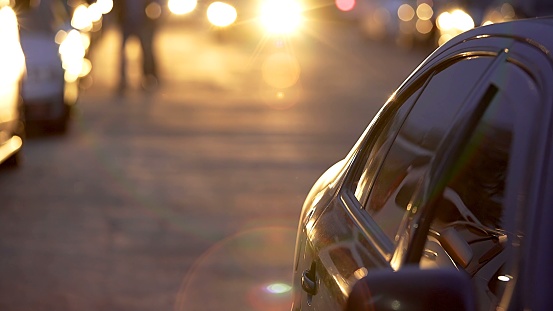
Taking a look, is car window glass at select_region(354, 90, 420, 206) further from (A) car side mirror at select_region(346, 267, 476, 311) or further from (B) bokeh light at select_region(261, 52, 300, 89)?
(B) bokeh light at select_region(261, 52, 300, 89)

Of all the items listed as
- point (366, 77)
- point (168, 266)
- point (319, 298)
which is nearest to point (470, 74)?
point (319, 298)

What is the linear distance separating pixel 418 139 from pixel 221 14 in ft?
109

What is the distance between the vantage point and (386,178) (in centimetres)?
375

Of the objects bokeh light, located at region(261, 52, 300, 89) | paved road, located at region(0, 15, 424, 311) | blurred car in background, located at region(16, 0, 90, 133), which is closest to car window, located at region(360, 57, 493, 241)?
Result: paved road, located at region(0, 15, 424, 311)

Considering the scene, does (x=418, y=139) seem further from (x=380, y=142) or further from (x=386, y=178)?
(x=380, y=142)

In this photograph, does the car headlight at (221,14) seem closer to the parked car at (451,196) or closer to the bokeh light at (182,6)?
the bokeh light at (182,6)

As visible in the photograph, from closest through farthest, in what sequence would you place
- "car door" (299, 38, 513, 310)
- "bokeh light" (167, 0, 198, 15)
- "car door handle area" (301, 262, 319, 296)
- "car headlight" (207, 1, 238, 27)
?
"car door" (299, 38, 513, 310), "car door handle area" (301, 262, 319, 296), "car headlight" (207, 1, 238, 27), "bokeh light" (167, 0, 198, 15)

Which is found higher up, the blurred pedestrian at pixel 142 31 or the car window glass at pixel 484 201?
the blurred pedestrian at pixel 142 31

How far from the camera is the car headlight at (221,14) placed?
35719 millimetres

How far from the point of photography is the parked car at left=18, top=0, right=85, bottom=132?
47.4ft

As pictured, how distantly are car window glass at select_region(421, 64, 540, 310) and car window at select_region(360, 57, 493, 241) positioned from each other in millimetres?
107

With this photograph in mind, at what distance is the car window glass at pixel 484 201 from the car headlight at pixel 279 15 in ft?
99.7

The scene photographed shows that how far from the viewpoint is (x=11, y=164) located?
1225cm

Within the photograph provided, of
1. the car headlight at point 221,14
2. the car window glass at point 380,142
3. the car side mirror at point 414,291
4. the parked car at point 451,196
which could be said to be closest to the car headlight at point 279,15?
the car headlight at point 221,14
